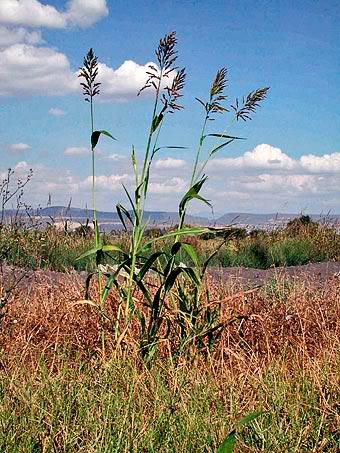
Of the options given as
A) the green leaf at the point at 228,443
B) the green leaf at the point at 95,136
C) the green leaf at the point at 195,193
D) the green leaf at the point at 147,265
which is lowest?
the green leaf at the point at 228,443

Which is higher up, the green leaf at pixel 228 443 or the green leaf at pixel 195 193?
the green leaf at pixel 195 193

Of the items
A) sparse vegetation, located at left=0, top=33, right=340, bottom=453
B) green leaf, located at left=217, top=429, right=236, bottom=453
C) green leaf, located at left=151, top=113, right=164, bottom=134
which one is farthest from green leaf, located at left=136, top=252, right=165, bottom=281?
green leaf, located at left=217, top=429, right=236, bottom=453

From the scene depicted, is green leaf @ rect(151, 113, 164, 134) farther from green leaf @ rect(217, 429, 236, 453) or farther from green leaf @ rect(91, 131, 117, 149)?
green leaf @ rect(217, 429, 236, 453)

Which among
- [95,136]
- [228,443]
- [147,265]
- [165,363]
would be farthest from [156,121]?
[228,443]

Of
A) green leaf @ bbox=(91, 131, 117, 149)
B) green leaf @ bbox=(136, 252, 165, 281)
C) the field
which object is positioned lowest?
the field

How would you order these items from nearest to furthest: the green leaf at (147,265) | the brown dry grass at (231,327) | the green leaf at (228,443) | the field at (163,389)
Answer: the green leaf at (228,443) < the field at (163,389) < the green leaf at (147,265) < the brown dry grass at (231,327)

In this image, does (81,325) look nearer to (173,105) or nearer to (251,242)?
(173,105)

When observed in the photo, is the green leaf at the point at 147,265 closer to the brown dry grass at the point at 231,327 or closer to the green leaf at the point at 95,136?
the brown dry grass at the point at 231,327

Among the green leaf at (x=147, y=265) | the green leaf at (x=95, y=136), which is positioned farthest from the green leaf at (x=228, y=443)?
the green leaf at (x=95, y=136)

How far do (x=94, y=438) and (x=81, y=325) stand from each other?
1.95 meters

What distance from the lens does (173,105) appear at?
13.7 feet

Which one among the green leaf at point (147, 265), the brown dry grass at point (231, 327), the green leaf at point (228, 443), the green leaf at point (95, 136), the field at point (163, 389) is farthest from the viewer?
the brown dry grass at point (231, 327)

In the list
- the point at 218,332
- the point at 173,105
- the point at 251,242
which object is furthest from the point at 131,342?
the point at 251,242

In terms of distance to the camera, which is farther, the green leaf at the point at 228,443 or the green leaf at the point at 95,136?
the green leaf at the point at 95,136
